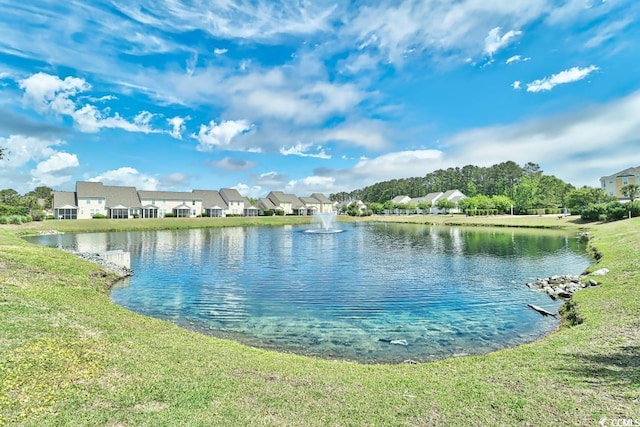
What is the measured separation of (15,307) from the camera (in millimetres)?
9664

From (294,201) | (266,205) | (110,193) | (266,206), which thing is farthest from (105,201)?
(294,201)

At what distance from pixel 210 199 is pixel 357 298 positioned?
8343cm

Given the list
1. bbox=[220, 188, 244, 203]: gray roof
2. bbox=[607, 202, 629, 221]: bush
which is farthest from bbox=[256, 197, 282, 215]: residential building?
bbox=[607, 202, 629, 221]: bush

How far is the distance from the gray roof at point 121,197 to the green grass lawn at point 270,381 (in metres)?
75.2

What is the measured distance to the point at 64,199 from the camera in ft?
235

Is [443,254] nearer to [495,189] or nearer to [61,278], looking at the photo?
[61,278]

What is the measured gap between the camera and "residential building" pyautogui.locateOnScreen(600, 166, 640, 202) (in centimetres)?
7675

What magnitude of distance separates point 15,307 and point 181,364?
5.84 metres

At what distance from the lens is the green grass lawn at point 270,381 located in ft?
17.8

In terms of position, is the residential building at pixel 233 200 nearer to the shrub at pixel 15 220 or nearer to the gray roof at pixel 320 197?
the gray roof at pixel 320 197

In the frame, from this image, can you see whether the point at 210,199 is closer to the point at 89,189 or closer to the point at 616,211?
the point at 89,189

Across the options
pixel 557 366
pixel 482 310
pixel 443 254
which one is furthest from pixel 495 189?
pixel 557 366

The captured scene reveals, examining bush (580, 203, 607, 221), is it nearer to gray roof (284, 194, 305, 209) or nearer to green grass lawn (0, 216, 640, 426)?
green grass lawn (0, 216, 640, 426)

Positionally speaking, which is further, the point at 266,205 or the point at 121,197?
the point at 266,205
